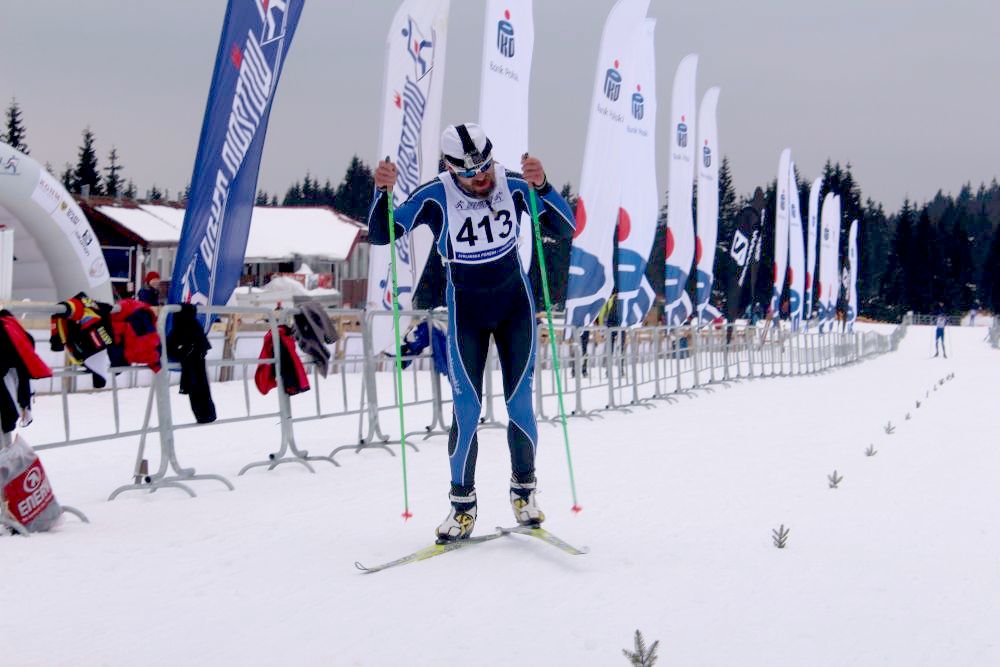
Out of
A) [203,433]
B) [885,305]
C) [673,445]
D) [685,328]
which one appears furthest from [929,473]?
[885,305]

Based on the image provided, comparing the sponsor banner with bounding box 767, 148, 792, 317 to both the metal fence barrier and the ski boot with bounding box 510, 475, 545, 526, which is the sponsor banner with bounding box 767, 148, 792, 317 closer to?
the metal fence barrier

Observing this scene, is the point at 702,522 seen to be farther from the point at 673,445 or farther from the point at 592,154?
the point at 592,154

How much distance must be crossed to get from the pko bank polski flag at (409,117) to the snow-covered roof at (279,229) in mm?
26864

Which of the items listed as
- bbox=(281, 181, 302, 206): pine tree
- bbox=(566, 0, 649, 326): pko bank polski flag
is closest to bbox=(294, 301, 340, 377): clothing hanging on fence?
bbox=(566, 0, 649, 326): pko bank polski flag

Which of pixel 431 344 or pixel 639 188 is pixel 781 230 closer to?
pixel 639 188

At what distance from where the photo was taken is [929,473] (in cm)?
796

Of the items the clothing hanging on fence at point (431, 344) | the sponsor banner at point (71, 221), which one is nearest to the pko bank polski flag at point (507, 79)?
the clothing hanging on fence at point (431, 344)

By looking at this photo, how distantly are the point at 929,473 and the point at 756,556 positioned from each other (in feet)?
12.2

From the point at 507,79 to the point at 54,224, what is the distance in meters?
9.28

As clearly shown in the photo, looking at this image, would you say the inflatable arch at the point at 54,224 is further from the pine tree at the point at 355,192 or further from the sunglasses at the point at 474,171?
the pine tree at the point at 355,192

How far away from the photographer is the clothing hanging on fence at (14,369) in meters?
5.85

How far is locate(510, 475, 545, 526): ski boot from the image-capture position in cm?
530

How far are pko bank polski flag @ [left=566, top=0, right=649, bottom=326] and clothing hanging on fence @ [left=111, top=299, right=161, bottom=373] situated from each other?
9668 mm

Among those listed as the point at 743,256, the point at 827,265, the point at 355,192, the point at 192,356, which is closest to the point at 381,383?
the point at 192,356
